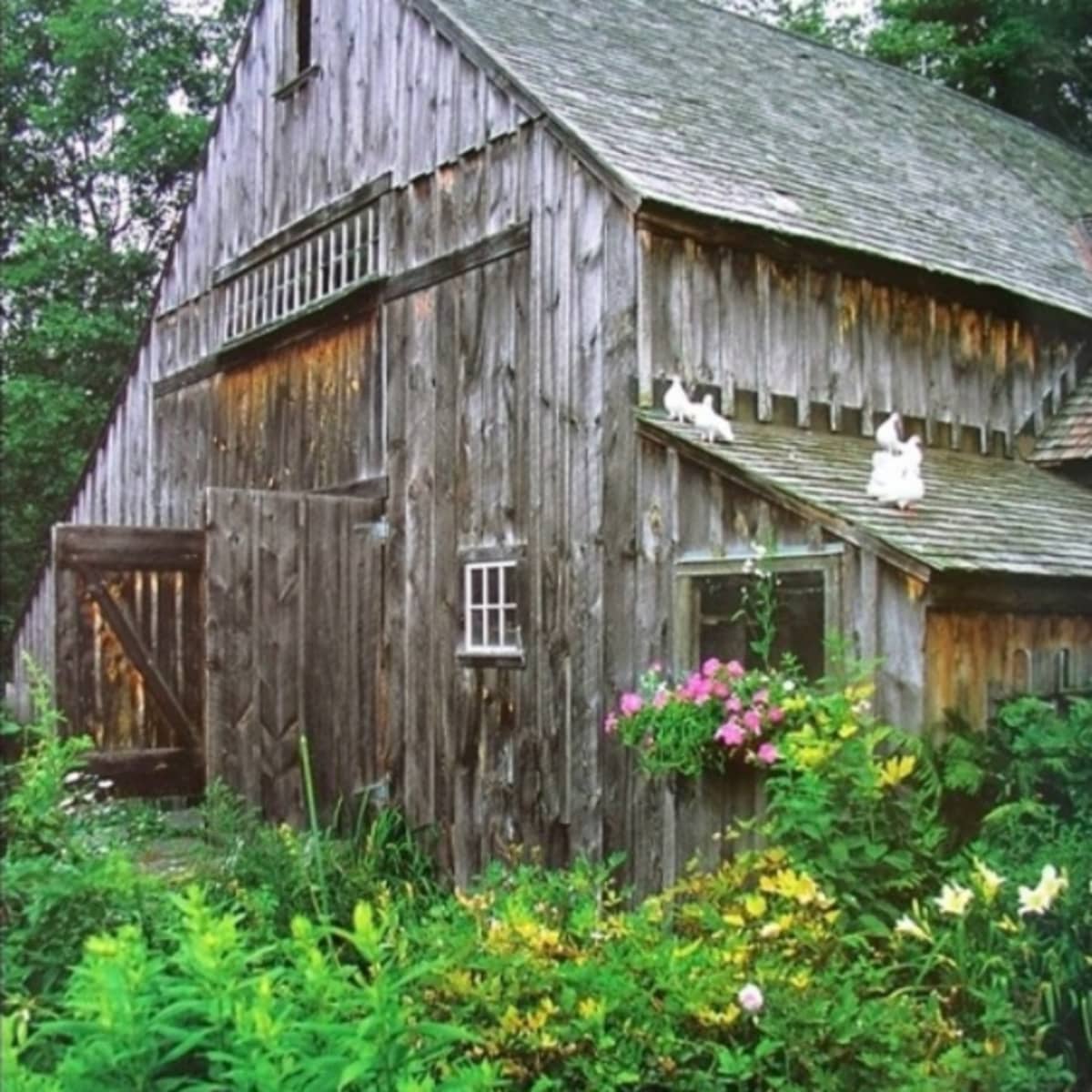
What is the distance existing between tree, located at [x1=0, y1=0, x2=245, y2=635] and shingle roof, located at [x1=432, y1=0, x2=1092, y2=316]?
7538mm

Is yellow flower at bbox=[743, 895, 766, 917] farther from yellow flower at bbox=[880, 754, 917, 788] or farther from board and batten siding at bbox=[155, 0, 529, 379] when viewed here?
board and batten siding at bbox=[155, 0, 529, 379]

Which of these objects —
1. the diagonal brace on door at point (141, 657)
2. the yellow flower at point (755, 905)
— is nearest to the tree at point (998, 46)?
the diagonal brace on door at point (141, 657)

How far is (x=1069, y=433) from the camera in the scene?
10750mm

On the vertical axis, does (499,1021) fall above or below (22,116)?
below

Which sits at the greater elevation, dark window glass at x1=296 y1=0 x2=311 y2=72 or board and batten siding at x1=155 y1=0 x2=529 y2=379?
dark window glass at x1=296 y1=0 x2=311 y2=72

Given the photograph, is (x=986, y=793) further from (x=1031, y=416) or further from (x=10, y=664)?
(x=10, y=664)

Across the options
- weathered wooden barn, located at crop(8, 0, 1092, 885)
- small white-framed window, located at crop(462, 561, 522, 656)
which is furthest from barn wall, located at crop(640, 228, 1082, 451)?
small white-framed window, located at crop(462, 561, 522, 656)

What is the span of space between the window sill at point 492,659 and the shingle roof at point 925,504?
71.4 inches

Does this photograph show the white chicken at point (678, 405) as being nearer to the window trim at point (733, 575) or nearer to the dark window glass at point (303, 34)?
the window trim at point (733, 575)

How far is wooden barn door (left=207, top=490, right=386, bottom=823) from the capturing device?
928 centimetres

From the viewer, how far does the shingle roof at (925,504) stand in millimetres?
6852

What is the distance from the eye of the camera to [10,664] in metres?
16.9

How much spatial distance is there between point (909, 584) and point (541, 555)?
2.77 meters

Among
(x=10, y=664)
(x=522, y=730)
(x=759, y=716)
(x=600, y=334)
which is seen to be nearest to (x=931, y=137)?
(x=600, y=334)
